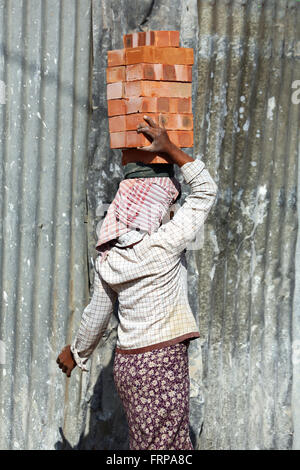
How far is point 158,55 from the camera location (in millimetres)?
3270

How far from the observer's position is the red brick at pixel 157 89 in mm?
3238

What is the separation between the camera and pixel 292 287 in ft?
15.5

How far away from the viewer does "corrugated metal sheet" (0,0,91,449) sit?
4016 millimetres

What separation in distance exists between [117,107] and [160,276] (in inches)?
29.5

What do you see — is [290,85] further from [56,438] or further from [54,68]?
[56,438]

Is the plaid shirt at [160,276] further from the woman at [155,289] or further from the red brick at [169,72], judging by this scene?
the red brick at [169,72]

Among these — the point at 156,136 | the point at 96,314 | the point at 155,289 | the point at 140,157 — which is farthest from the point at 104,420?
the point at 156,136

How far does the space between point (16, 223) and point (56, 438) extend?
1.20m

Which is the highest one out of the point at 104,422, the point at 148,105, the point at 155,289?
the point at 148,105

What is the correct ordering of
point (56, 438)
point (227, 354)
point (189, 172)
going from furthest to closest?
point (227, 354) → point (56, 438) → point (189, 172)

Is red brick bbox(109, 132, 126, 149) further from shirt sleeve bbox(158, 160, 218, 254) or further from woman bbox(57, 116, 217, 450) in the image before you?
shirt sleeve bbox(158, 160, 218, 254)

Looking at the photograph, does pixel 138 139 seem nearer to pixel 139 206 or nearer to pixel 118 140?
pixel 118 140

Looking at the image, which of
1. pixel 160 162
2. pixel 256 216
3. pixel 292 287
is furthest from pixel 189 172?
pixel 292 287

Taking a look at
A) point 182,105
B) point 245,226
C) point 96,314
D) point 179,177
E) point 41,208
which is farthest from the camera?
point 245,226
